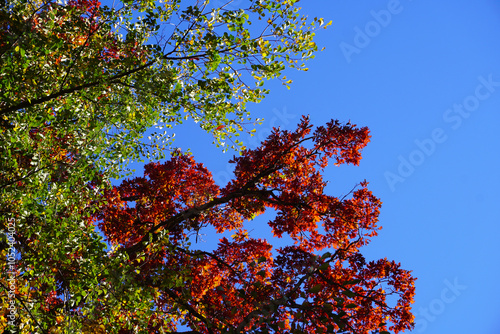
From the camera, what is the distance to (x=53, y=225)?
20.7 ft

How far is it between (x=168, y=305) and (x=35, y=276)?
12.8ft

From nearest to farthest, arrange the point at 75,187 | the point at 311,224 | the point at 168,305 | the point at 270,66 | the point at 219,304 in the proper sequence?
the point at 75,187 < the point at 270,66 < the point at 168,305 < the point at 219,304 < the point at 311,224

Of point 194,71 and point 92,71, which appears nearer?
point 92,71

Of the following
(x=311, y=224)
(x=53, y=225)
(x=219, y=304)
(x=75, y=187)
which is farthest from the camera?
(x=311, y=224)

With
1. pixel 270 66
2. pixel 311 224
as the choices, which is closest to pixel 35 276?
pixel 270 66

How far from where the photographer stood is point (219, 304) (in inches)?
411

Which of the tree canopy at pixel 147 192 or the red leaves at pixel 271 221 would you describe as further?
the red leaves at pixel 271 221

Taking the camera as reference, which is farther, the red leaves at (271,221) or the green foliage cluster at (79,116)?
the red leaves at (271,221)

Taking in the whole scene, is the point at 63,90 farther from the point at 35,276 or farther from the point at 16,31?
the point at 35,276

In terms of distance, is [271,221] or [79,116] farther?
[271,221]

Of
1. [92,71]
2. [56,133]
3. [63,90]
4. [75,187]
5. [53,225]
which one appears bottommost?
[53,225]

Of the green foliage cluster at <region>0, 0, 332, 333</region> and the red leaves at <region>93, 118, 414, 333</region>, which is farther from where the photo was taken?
the red leaves at <region>93, 118, 414, 333</region>

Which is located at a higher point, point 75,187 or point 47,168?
point 75,187

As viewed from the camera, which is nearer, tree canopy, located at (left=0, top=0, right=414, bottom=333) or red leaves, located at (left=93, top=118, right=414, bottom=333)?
tree canopy, located at (left=0, top=0, right=414, bottom=333)
